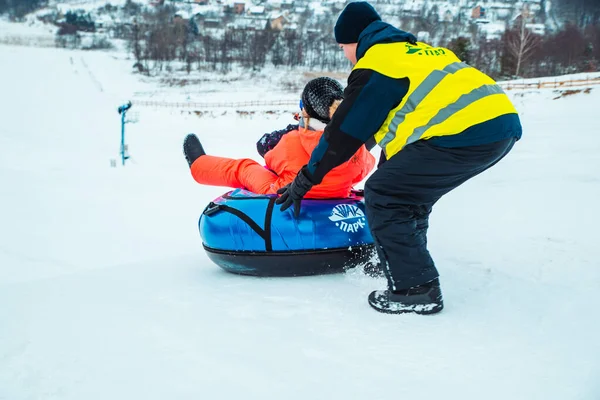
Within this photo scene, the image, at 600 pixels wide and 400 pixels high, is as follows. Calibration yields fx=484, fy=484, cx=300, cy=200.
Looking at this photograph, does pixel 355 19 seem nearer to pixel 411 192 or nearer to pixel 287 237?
pixel 411 192

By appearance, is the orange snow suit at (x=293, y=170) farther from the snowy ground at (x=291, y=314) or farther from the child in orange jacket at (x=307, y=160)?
the snowy ground at (x=291, y=314)

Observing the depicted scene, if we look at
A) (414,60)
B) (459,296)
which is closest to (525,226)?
(459,296)

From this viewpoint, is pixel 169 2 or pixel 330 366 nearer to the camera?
pixel 330 366

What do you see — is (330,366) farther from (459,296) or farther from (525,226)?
(525,226)

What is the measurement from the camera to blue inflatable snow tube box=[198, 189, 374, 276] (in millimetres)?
2137

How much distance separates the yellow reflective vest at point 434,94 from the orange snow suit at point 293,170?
24.6 inches

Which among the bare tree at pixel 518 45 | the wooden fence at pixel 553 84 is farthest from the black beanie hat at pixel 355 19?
the bare tree at pixel 518 45

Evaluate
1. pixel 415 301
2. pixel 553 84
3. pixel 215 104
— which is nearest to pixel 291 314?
pixel 415 301

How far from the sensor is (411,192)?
66.2 inches

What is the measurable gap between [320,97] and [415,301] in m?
1.03

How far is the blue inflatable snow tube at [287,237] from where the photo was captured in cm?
214

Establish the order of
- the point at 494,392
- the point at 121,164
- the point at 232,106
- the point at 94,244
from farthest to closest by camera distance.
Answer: the point at 232,106 → the point at 121,164 → the point at 94,244 → the point at 494,392

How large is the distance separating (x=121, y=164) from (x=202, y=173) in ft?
17.9

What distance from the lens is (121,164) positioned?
760 centimetres
